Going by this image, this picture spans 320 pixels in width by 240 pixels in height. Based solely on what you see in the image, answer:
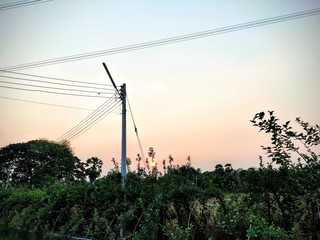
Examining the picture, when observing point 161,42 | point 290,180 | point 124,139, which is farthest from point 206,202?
point 161,42

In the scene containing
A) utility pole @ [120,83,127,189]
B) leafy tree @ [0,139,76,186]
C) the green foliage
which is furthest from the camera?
leafy tree @ [0,139,76,186]

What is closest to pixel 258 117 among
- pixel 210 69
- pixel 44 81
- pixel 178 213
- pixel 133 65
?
pixel 178 213

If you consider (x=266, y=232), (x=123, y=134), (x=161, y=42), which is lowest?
(x=266, y=232)

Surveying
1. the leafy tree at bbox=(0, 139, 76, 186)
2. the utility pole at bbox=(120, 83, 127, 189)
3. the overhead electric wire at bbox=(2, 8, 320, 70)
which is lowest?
the utility pole at bbox=(120, 83, 127, 189)

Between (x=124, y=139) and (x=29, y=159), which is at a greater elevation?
(x=29, y=159)

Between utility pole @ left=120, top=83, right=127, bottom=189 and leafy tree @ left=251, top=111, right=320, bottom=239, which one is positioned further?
utility pole @ left=120, top=83, right=127, bottom=189

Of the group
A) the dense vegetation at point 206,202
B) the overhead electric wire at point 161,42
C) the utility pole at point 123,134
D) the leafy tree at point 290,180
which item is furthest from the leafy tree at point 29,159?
the leafy tree at point 290,180

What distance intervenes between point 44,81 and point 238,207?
17.1 meters

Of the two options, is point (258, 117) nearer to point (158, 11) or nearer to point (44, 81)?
point (158, 11)

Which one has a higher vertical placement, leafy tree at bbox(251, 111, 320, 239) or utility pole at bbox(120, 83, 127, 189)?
utility pole at bbox(120, 83, 127, 189)

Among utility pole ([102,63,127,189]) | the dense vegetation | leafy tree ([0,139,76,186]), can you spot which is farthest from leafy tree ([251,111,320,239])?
leafy tree ([0,139,76,186])

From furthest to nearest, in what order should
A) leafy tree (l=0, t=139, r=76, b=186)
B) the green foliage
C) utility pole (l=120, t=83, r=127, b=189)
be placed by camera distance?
leafy tree (l=0, t=139, r=76, b=186) → utility pole (l=120, t=83, r=127, b=189) → the green foliage

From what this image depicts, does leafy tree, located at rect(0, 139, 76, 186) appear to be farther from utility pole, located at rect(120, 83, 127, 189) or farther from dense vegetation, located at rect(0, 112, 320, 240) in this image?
dense vegetation, located at rect(0, 112, 320, 240)

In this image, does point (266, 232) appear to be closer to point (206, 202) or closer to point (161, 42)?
point (206, 202)
